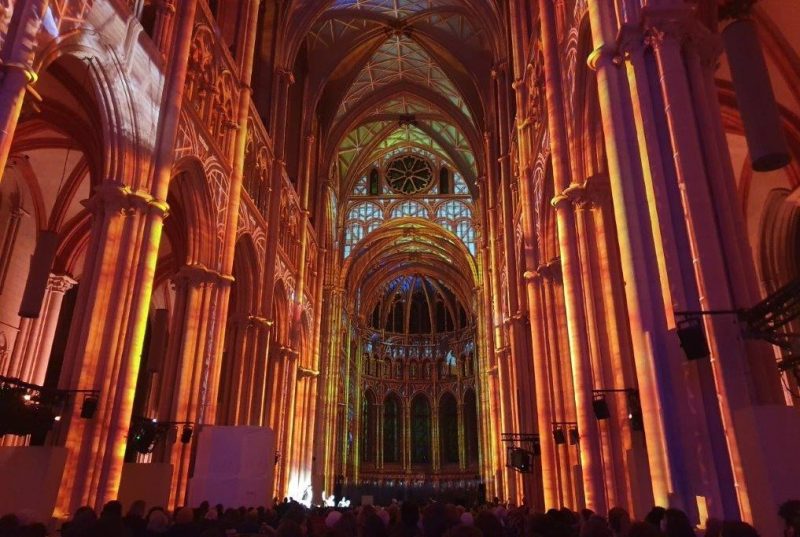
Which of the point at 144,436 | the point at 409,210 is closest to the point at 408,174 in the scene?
the point at 409,210

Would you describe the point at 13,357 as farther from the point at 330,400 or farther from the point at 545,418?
the point at 330,400

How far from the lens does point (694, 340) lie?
6.81 m

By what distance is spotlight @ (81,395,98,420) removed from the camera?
396 inches

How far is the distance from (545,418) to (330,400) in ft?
68.2

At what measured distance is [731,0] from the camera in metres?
7.28

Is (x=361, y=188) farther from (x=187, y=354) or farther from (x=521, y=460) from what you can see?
(x=187, y=354)

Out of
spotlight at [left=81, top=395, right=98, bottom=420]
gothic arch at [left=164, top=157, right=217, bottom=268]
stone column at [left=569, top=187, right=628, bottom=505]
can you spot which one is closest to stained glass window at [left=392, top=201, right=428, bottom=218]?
gothic arch at [left=164, top=157, right=217, bottom=268]

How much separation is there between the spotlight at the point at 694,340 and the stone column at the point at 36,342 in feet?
58.1

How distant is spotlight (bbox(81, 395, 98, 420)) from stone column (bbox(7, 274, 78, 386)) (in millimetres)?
9290

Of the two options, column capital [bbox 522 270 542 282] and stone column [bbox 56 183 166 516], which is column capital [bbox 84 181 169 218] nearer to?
stone column [bbox 56 183 166 516]

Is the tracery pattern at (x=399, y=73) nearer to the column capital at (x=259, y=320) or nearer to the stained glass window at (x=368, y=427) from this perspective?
the column capital at (x=259, y=320)

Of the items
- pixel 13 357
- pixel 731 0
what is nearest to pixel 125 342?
pixel 13 357

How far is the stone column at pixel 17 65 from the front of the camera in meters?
7.94

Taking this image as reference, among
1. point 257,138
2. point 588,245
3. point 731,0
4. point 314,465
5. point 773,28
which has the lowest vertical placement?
point 314,465
